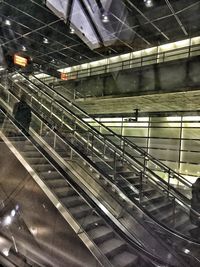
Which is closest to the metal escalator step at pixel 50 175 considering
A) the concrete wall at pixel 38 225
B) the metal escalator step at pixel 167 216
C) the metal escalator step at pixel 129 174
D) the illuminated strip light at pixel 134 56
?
the concrete wall at pixel 38 225

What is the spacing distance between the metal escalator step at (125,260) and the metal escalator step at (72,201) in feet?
2.16

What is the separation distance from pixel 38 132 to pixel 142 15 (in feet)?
7.86

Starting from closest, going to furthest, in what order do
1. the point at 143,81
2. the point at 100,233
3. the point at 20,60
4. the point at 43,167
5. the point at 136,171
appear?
1. the point at 100,233
2. the point at 43,167
3. the point at 136,171
4. the point at 143,81
5. the point at 20,60

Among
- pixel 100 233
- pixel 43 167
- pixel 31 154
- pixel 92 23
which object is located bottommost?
pixel 100 233

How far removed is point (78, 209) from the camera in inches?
98.7

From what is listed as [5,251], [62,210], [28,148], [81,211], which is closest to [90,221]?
[81,211]

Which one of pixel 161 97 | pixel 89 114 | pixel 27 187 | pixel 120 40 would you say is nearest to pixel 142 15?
pixel 120 40

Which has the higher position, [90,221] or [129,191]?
[129,191]

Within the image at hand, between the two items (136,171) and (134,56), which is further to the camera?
(134,56)

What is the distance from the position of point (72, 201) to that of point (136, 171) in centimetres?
105

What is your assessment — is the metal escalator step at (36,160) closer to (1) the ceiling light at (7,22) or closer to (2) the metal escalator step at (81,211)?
(2) the metal escalator step at (81,211)

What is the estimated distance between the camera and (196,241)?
2.12m

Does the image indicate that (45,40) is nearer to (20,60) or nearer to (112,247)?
(20,60)

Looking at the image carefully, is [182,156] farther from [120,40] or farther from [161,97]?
[120,40]
